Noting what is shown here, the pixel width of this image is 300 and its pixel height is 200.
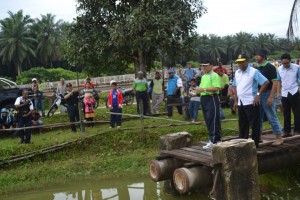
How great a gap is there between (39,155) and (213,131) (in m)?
4.93

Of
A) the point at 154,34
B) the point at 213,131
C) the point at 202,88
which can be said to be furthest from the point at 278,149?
the point at 154,34

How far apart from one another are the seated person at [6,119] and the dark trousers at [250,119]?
764cm

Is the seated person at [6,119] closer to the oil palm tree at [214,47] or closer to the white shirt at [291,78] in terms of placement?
the white shirt at [291,78]

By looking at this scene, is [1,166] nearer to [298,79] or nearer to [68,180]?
[68,180]

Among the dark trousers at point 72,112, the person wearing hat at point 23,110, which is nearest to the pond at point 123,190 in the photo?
the person wearing hat at point 23,110

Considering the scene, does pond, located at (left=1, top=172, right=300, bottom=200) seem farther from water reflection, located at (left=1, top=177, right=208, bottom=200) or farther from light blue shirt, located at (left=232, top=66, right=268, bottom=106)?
light blue shirt, located at (left=232, top=66, right=268, bottom=106)

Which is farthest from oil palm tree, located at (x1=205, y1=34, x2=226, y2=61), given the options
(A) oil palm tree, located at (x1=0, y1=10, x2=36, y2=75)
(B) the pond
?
(B) the pond

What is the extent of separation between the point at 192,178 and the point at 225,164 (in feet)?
2.12

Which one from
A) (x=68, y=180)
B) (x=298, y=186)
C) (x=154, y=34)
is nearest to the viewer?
(x=298, y=186)

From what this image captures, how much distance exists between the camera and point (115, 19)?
44.1ft

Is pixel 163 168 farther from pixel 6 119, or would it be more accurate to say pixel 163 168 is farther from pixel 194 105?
pixel 6 119

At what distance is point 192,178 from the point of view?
5.85 m

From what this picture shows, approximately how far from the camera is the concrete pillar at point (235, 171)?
214 inches

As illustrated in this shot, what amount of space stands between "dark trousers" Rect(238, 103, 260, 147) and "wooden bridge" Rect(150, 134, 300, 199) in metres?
0.30
